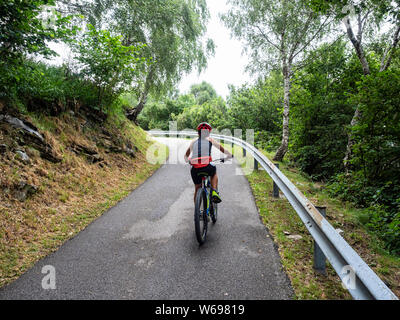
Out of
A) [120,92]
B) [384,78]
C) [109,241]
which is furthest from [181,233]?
[120,92]

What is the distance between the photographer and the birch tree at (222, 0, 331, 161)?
9820mm

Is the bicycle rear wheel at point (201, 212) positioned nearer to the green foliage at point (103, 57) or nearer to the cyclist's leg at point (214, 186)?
the cyclist's leg at point (214, 186)

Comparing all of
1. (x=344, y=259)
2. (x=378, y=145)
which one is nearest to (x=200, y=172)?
(x=344, y=259)

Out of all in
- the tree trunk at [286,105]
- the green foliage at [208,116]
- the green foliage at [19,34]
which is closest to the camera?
the green foliage at [19,34]

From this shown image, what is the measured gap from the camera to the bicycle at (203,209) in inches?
143

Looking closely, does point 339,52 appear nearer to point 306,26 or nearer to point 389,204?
point 306,26

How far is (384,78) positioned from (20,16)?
8.33 metres

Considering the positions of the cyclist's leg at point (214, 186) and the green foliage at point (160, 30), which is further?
the green foliage at point (160, 30)

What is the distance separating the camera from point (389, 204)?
5.83 m

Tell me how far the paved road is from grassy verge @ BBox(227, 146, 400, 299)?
0.19m

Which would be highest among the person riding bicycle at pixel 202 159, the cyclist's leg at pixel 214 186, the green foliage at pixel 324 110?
the green foliage at pixel 324 110

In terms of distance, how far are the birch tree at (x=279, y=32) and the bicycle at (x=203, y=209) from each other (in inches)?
300

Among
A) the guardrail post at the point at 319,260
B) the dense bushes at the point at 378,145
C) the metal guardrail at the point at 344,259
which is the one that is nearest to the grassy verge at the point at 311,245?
the guardrail post at the point at 319,260

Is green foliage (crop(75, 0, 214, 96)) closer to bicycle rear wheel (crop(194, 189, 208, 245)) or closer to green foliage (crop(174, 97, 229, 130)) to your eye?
bicycle rear wheel (crop(194, 189, 208, 245))
